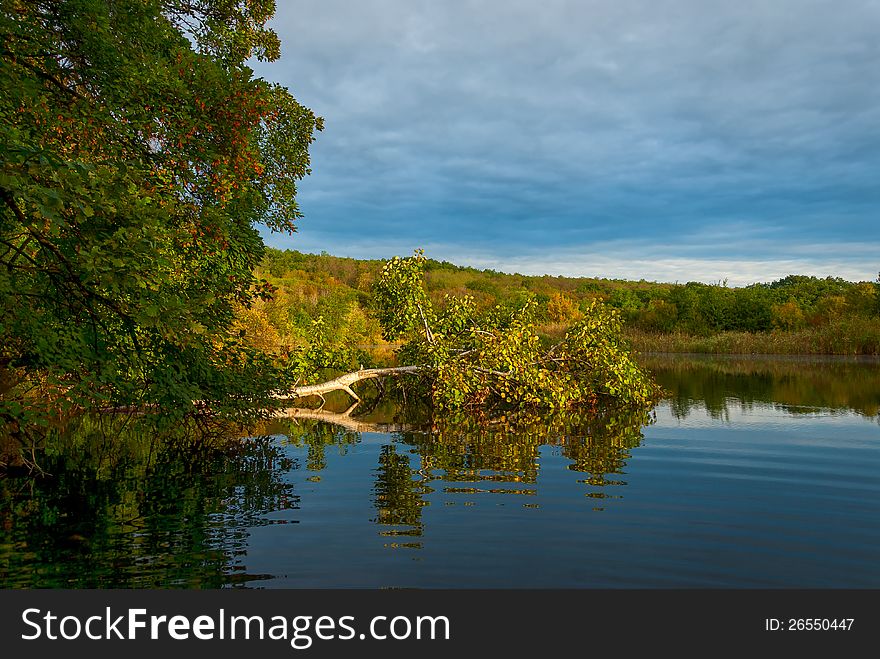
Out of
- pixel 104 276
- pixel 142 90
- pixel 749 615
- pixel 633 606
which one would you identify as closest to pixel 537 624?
pixel 633 606

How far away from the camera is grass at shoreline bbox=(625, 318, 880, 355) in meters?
46.6

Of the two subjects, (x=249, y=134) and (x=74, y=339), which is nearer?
(x=74, y=339)

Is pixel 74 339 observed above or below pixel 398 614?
above

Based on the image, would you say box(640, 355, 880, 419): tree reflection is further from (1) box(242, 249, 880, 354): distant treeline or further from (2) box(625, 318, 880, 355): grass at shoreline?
(1) box(242, 249, 880, 354): distant treeline

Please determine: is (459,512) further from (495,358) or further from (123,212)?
(495,358)

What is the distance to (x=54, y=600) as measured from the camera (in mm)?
6086

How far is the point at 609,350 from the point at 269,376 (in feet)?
40.6

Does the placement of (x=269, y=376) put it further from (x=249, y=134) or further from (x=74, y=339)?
(x=249, y=134)

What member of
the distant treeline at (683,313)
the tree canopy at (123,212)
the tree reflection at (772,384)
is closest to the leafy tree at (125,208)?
the tree canopy at (123,212)

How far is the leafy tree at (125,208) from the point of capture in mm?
7660

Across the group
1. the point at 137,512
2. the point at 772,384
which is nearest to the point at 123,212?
the point at 137,512

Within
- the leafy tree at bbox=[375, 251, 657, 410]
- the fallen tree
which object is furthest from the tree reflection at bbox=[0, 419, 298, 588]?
the leafy tree at bbox=[375, 251, 657, 410]

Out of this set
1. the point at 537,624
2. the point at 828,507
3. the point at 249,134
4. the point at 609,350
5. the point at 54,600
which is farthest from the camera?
the point at 609,350

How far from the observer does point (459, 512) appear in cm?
898
